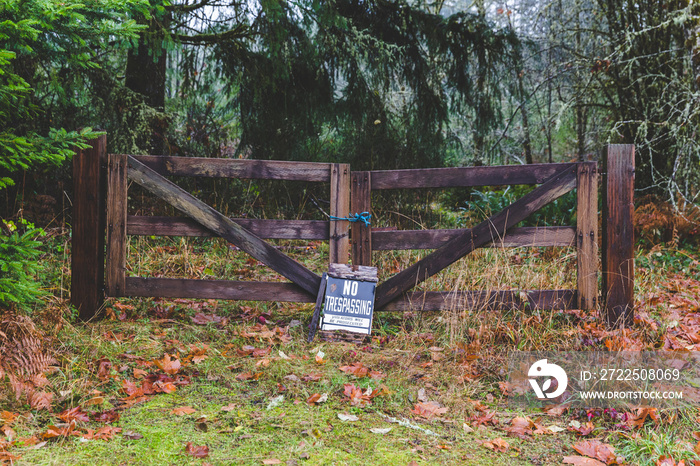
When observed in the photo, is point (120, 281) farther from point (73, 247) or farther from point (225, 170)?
point (225, 170)

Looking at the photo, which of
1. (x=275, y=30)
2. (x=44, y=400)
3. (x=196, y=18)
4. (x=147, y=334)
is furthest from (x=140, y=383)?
(x=196, y=18)

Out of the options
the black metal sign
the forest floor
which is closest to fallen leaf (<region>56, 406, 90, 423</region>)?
the forest floor

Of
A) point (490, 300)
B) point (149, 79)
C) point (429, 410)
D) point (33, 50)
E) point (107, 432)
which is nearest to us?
point (107, 432)

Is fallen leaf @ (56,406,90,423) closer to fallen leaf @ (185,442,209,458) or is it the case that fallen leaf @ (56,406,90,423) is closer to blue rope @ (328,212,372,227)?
fallen leaf @ (185,442,209,458)

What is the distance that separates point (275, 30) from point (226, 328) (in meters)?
4.28

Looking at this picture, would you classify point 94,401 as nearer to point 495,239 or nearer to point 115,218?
point 115,218

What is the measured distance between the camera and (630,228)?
4.35 meters

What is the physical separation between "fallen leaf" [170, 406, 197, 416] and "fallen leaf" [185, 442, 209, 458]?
40 cm

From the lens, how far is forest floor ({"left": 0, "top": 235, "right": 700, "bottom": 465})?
263cm

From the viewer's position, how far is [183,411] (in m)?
3.00

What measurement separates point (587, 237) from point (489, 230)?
2.84 ft

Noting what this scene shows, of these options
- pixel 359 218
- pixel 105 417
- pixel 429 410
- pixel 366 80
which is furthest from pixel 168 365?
pixel 366 80

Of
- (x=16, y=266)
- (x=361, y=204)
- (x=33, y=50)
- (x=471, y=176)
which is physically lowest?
(x=16, y=266)

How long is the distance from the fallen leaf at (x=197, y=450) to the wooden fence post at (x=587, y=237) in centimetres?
338
